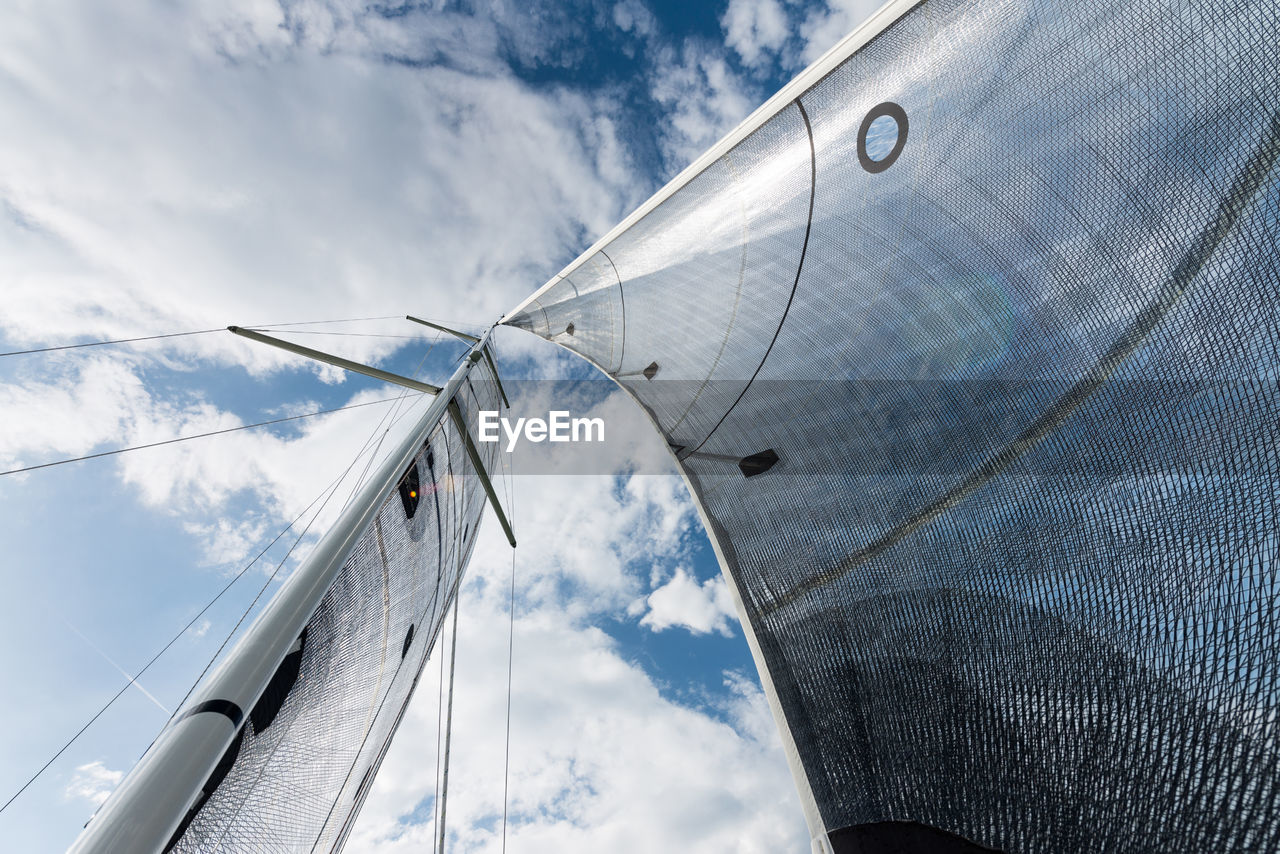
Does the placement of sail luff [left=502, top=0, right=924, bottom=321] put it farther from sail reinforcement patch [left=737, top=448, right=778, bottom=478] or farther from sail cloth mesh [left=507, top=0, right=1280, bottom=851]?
sail reinforcement patch [left=737, top=448, right=778, bottom=478]

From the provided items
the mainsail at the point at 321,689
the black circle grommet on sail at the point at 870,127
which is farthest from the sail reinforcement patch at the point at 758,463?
the mainsail at the point at 321,689

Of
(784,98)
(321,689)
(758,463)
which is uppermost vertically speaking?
(784,98)

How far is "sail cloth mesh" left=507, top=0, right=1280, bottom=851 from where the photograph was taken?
91cm

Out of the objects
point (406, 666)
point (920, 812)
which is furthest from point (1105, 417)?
point (406, 666)

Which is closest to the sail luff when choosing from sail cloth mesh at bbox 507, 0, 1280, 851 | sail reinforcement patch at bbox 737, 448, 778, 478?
sail cloth mesh at bbox 507, 0, 1280, 851

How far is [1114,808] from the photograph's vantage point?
0.99 m

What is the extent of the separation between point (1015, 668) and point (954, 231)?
3.76 feet

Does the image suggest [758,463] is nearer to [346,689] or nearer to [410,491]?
[410,491]

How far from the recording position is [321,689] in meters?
2.02

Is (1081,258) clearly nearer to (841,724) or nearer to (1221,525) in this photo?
(1221,525)

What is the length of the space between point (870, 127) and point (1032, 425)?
108cm

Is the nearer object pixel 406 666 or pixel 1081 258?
pixel 1081 258

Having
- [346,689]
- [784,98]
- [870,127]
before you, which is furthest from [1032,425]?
[346,689]

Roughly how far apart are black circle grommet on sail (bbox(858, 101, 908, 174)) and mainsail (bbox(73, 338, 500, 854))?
198 cm
